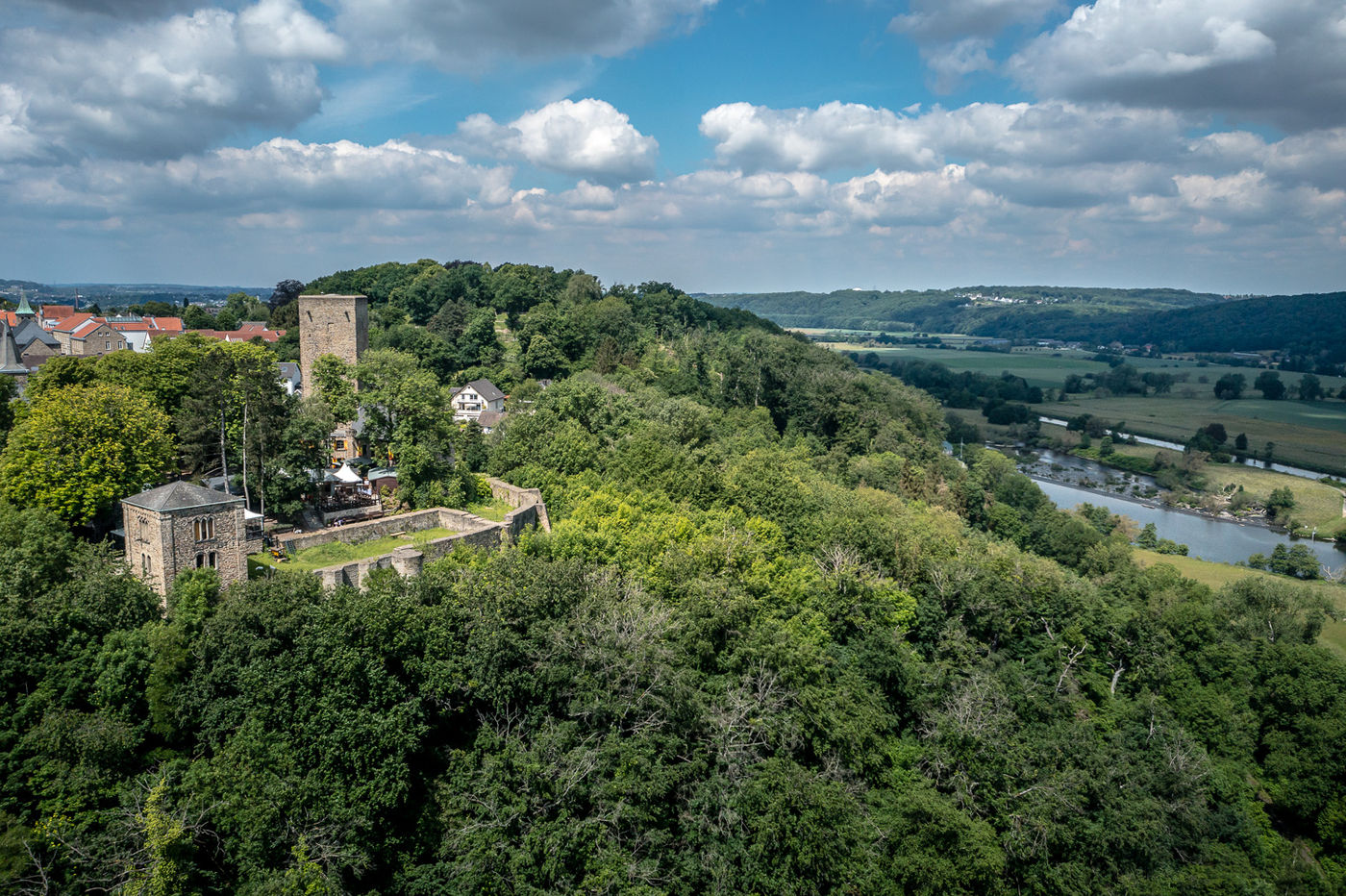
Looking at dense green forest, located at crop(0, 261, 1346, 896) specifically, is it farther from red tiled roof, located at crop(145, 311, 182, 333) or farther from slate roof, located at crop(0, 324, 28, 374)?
red tiled roof, located at crop(145, 311, 182, 333)

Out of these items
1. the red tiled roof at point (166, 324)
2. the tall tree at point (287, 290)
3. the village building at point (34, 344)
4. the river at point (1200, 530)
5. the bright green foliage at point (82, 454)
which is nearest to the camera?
the bright green foliage at point (82, 454)

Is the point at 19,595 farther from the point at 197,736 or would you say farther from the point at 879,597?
the point at 879,597

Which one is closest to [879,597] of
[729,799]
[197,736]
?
[729,799]

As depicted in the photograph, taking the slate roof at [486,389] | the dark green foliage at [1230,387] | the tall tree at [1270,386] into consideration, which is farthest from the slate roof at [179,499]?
the tall tree at [1270,386]

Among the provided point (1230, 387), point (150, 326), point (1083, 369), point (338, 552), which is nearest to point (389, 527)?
point (338, 552)

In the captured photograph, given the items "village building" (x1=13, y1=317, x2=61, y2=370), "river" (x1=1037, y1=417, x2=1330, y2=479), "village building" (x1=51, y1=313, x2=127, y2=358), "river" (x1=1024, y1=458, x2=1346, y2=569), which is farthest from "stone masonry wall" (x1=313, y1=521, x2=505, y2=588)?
"river" (x1=1037, y1=417, x2=1330, y2=479)

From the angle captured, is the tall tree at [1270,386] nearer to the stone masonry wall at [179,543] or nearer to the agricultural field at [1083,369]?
the agricultural field at [1083,369]
